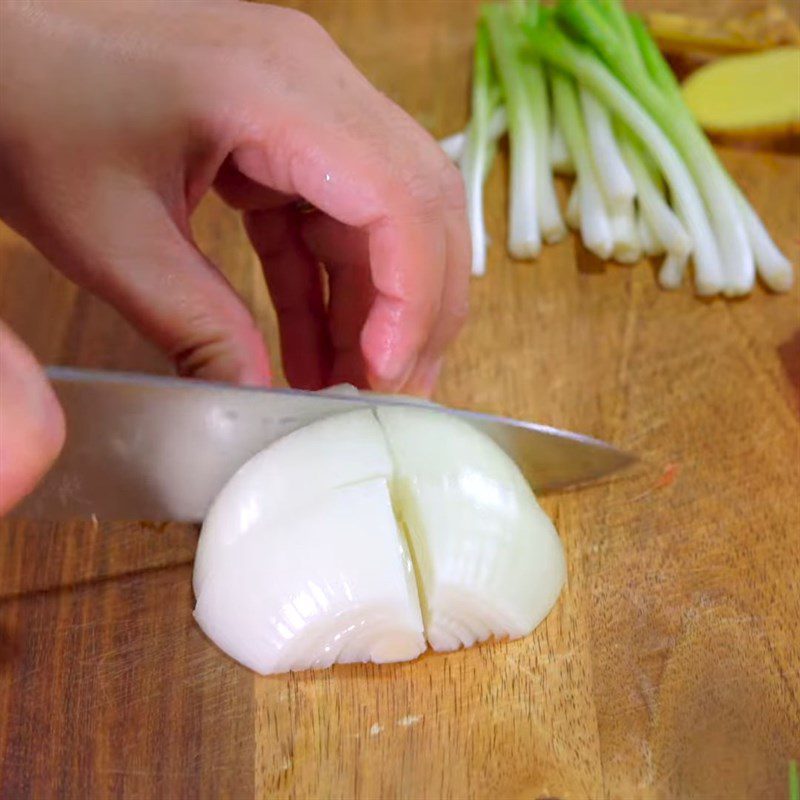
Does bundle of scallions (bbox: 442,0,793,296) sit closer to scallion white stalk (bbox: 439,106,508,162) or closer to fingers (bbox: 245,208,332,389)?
scallion white stalk (bbox: 439,106,508,162)

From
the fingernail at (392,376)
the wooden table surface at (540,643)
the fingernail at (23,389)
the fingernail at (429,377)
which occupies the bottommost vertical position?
the wooden table surface at (540,643)

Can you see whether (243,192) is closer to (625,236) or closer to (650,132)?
(625,236)

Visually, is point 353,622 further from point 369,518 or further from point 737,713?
point 737,713

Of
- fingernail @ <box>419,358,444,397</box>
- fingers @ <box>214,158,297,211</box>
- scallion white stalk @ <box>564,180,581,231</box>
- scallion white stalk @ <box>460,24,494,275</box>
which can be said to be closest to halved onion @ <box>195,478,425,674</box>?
fingernail @ <box>419,358,444,397</box>

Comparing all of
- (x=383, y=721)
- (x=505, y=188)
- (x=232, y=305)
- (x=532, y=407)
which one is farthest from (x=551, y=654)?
(x=505, y=188)

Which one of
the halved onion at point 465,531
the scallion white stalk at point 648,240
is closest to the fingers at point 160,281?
the halved onion at point 465,531

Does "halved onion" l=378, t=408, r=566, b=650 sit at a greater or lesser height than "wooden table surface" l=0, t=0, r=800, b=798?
greater

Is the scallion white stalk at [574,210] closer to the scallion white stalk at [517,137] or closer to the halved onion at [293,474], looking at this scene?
the scallion white stalk at [517,137]

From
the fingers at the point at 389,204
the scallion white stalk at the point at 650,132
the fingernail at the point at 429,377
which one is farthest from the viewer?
the scallion white stalk at the point at 650,132
